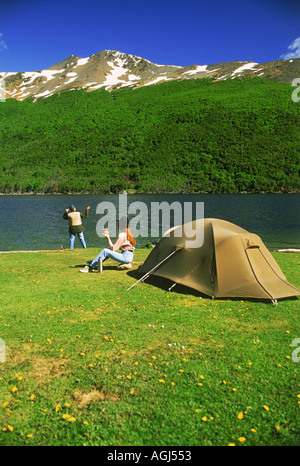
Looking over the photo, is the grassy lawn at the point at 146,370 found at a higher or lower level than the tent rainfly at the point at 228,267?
lower

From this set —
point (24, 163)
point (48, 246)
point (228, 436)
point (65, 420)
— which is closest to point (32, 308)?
point (65, 420)

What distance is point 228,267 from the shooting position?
10.5 metres

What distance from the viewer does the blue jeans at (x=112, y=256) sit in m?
13.6

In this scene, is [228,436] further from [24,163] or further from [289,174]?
[24,163]

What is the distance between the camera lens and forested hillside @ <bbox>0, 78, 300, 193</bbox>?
5635 inches

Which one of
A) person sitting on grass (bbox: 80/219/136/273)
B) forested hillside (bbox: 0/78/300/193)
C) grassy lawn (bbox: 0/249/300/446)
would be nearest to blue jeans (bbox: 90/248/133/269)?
person sitting on grass (bbox: 80/219/136/273)

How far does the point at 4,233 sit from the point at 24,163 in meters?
157

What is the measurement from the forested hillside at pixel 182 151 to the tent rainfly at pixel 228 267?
132m

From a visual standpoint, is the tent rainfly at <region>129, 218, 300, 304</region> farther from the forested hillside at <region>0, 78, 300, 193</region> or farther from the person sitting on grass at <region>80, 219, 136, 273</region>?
the forested hillside at <region>0, 78, 300, 193</region>

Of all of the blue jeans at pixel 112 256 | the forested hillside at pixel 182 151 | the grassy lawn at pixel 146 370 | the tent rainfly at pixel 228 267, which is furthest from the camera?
the forested hillside at pixel 182 151

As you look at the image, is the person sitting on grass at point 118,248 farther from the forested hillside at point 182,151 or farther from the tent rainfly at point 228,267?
the forested hillside at point 182,151

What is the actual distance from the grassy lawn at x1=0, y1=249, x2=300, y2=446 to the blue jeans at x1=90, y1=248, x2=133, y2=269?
2920 mm

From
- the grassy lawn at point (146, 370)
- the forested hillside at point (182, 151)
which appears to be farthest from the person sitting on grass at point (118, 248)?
the forested hillside at point (182, 151)

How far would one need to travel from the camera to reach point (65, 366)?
A: 20.6ft
